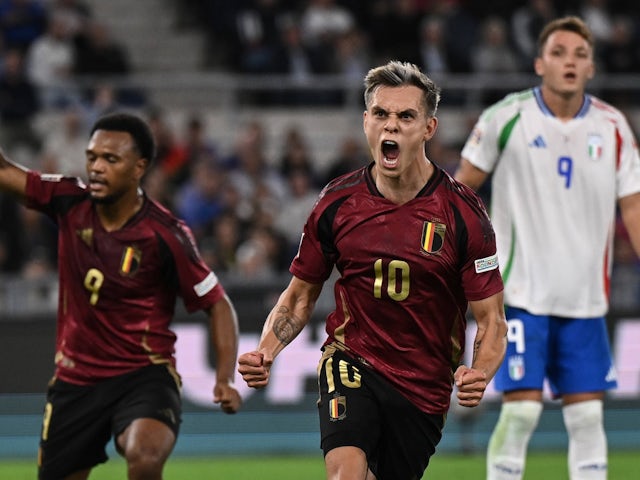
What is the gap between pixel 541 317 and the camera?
8242 millimetres

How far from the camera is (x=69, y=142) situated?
1619 cm

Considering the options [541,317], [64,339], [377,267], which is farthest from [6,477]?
[377,267]

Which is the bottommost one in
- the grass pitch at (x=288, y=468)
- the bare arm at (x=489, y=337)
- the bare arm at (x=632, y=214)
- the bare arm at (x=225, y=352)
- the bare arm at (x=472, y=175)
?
the grass pitch at (x=288, y=468)

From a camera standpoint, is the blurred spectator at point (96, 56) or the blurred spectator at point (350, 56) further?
the blurred spectator at point (350, 56)

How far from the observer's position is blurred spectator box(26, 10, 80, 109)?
1667cm

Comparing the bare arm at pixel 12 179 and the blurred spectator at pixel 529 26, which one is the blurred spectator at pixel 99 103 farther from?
the bare arm at pixel 12 179

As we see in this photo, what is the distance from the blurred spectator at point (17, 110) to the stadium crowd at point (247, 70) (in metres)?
0.02

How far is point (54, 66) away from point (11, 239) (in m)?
2.92

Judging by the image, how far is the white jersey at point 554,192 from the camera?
27.1ft

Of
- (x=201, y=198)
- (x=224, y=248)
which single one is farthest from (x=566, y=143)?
(x=201, y=198)

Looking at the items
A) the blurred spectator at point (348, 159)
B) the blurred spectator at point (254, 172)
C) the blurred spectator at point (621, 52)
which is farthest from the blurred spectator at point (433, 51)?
the blurred spectator at point (254, 172)

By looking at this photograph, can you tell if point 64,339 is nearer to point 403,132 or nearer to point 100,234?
point 100,234

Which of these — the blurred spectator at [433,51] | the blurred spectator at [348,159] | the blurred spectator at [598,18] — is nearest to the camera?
the blurred spectator at [348,159]

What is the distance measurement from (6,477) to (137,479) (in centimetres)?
442
